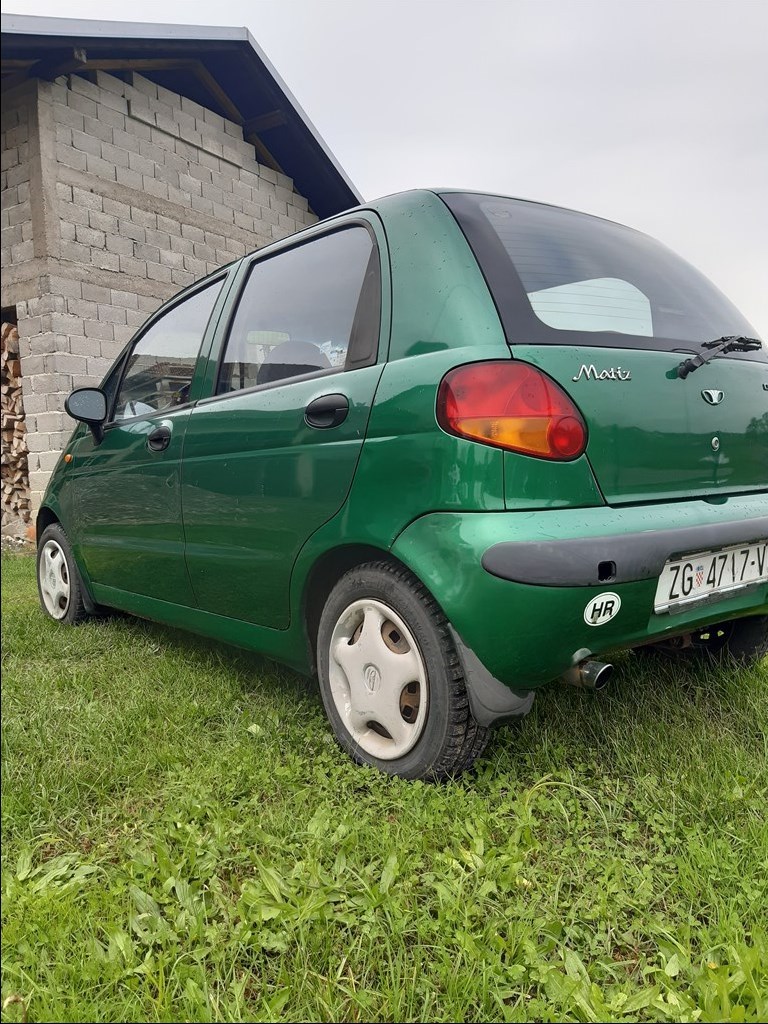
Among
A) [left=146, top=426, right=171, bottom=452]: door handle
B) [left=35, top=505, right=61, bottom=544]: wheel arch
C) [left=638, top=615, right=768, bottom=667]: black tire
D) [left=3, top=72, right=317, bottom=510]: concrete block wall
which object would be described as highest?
[left=3, top=72, right=317, bottom=510]: concrete block wall

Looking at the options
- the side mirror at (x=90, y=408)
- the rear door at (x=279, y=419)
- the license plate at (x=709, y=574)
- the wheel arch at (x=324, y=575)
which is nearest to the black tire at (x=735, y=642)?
the license plate at (x=709, y=574)

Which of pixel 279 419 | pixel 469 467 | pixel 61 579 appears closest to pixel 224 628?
pixel 279 419

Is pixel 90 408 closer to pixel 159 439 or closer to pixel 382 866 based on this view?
pixel 159 439

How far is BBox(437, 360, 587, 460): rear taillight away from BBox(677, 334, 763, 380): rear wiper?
1.35 ft

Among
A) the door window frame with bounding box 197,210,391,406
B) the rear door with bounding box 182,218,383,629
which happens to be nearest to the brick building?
the door window frame with bounding box 197,210,391,406

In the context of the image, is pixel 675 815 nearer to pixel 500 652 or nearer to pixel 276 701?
pixel 500 652

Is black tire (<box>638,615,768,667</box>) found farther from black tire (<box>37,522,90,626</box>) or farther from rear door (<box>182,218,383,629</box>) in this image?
black tire (<box>37,522,90,626</box>)

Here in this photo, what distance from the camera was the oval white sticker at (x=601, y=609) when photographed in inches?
66.5

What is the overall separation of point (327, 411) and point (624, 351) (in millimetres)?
790

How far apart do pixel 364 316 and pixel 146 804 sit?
141 centimetres

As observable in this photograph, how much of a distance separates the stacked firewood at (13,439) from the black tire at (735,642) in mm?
6685

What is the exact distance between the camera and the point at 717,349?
204cm

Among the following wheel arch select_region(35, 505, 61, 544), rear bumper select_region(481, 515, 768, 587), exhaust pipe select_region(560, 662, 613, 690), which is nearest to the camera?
rear bumper select_region(481, 515, 768, 587)

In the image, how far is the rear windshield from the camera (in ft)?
6.06
